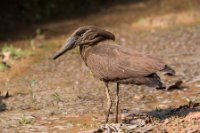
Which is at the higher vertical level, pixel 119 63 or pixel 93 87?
pixel 119 63

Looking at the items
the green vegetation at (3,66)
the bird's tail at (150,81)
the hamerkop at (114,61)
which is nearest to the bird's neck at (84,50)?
the hamerkop at (114,61)

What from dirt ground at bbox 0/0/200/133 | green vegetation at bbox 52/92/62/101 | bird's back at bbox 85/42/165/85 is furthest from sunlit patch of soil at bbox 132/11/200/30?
bird's back at bbox 85/42/165/85

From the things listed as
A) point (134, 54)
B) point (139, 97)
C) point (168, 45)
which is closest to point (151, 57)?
point (134, 54)

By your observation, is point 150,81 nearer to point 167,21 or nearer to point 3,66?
point 3,66

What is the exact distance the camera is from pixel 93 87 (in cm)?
811

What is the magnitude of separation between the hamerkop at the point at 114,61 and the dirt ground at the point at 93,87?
49 cm

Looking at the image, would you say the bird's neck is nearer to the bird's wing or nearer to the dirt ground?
the bird's wing

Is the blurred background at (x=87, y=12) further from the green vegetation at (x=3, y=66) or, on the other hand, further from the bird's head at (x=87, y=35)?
the bird's head at (x=87, y=35)

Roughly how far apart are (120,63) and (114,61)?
0.23 ft

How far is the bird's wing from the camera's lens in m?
5.91

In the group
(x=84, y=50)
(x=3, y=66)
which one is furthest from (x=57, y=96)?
(x=3, y=66)

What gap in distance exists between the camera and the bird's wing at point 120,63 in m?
5.91

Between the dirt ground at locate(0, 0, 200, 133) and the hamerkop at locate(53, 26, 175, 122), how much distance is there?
49cm

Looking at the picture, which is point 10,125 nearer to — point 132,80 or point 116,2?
point 132,80
